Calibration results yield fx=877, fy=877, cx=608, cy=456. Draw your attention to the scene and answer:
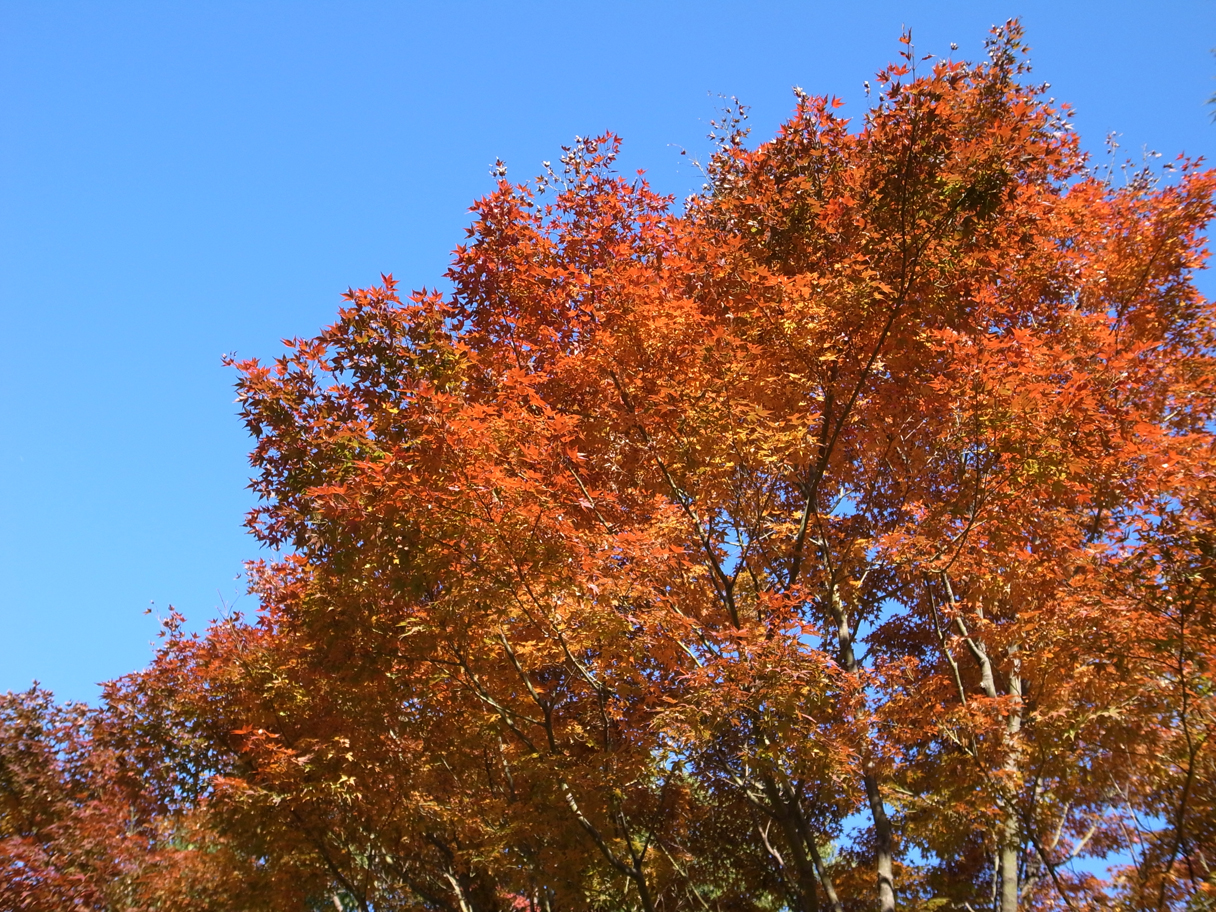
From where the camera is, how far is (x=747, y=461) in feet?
28.1

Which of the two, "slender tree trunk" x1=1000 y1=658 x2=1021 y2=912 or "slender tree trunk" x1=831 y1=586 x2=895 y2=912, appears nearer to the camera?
"slender tree trunk" x1=1000 y1=658 x2=1021 y2=912

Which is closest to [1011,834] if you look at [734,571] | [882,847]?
[882,847]

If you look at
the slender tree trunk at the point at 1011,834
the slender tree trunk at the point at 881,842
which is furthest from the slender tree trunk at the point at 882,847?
the slender tree trunk at the point at 1011,834

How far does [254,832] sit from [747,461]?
6927mm

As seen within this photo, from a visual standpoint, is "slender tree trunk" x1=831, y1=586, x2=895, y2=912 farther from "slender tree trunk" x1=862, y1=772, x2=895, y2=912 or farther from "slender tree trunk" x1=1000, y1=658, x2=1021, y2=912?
"slender tree trunk" x1=1000, y1=658, x2=1021, y2=912

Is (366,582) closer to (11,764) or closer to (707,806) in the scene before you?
(707,806)

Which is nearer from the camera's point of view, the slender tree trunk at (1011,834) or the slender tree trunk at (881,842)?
the slender tree trunk at (1011,834)

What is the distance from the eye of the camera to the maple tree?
7715mm

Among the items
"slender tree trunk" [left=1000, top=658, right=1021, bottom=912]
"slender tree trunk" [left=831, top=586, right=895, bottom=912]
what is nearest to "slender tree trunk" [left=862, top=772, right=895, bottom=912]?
"slender tree trunk" [left=831, top=586, right=895, bottom=912]

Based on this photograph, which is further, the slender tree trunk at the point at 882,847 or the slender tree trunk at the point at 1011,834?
the slender tree trunk at the point at 882,847

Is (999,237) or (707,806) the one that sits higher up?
(999,237)

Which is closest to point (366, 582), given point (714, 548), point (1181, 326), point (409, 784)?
point (409, 784)

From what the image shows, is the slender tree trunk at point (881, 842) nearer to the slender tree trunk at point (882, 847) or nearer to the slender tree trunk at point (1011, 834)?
the slender tree trunk at point (882, 847)

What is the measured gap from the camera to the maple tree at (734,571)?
7.71m
